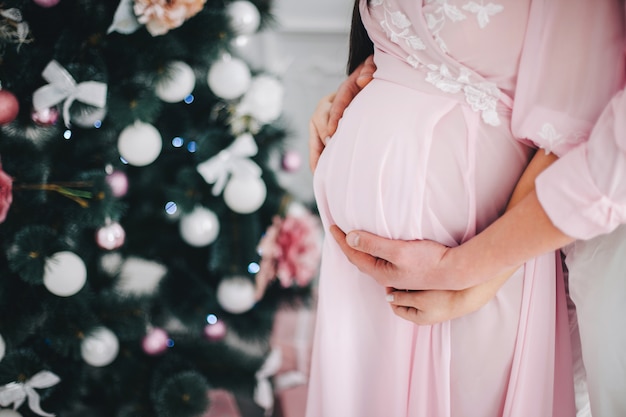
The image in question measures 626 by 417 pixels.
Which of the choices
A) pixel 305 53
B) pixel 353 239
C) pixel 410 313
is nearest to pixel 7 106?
pixel 353 239

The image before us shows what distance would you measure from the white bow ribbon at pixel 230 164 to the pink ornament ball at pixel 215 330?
40 cm

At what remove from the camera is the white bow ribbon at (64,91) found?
127cm

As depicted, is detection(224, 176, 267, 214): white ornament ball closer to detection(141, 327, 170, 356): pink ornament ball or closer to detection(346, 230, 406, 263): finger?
detection(141, 327, 170, 356): pink ornament ball

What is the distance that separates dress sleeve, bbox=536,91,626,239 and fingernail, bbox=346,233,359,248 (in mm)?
251

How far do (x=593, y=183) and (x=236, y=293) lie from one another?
1109mm

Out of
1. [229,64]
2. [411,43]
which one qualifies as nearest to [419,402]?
[411,43]

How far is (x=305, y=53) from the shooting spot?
226 cm

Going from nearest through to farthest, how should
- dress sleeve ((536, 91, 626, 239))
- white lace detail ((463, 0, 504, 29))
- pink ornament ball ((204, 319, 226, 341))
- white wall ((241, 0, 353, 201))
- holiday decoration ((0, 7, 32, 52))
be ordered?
dress sleeve ((536, 91, 626, 239)), white lace detail ((463, 0, 504, 29)), holiday decoration ((0, 7, 32, 52)), pink ornament ball ((204, 319, 226, 341)), white wall ((241, 0, 353, 201))

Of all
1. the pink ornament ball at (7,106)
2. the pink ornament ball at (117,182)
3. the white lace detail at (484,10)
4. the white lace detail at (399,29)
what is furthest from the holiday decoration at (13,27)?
the white lace detail at (484,10)

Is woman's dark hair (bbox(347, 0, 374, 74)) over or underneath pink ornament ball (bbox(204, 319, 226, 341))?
over

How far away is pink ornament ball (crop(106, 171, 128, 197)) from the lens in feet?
4.54

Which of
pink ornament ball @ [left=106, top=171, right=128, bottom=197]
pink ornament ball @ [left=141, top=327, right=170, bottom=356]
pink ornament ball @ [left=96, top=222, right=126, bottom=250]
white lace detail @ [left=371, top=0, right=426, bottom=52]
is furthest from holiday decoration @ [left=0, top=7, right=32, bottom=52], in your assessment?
white lace detail @ [left=371, top=0, right=426, bottom=52]

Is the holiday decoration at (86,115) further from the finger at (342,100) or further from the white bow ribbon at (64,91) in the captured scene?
the finger at (342,100)

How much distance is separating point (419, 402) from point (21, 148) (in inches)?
43.9
